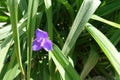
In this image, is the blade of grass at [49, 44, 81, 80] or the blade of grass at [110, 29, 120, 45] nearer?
the blade of grass at [49, 44, 81, 80]

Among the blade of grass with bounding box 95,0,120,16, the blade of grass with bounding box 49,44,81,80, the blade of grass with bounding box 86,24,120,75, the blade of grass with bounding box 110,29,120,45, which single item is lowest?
the blade of grass with bounding box 49,44,81,80

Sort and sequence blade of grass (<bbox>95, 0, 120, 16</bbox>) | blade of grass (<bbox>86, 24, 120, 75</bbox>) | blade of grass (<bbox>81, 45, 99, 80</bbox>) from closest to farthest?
blade of grass (<bbox>86, 24, 120, 75</bbox>) < blade of grass (<bbox>81, 45, 99, 80</bbox>) < blade of grass (<bbox>95, 0, 120, 16</bbox>)

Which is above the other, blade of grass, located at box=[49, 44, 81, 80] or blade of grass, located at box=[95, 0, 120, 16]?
blade of grass, located at box=[95, 0, 120, 16]

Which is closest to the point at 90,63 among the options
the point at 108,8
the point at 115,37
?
the point at 115,37

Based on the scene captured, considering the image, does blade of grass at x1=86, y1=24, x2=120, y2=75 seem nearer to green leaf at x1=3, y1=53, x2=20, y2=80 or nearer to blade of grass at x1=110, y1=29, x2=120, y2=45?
blade of grass at x1=110, y1=29, x2=120, y2=45

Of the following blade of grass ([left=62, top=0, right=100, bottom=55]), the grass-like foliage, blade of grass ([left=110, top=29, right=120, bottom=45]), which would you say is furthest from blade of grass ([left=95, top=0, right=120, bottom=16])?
blade of grass ([left=62, top=0, right=100, bottom=55])

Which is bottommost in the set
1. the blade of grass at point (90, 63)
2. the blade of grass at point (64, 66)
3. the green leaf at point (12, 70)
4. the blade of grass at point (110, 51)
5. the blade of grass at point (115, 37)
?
the blade of grass at point (90, 63)

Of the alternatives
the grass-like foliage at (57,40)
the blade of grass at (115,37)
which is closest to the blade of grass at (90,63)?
the grass-like foliage at (57,40)

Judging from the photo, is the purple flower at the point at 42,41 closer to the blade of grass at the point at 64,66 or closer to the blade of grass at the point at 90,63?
the blade of grass at the point at 64,66

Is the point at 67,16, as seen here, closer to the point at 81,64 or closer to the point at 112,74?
the point at 81,64
